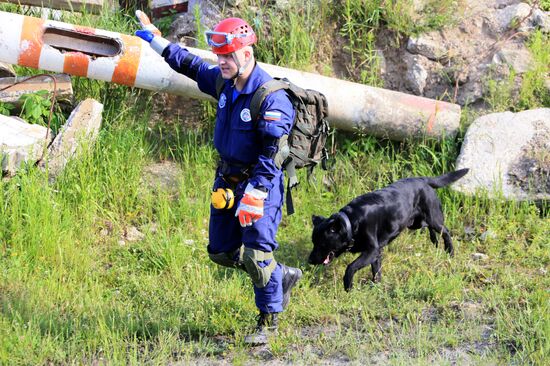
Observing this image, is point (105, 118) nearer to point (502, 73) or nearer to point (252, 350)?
point (252, 350)

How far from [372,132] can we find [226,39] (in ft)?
10.2

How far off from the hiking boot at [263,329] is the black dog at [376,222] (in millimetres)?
1016

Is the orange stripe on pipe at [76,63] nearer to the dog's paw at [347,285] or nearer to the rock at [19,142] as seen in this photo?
the rock at [19,142]

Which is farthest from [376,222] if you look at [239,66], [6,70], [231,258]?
[6,70]

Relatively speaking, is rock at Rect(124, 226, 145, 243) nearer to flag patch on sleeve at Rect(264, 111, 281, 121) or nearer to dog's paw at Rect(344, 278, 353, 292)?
dog's paw at Rect(344, 278, 353, 292)

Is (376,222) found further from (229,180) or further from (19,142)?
(19,142)

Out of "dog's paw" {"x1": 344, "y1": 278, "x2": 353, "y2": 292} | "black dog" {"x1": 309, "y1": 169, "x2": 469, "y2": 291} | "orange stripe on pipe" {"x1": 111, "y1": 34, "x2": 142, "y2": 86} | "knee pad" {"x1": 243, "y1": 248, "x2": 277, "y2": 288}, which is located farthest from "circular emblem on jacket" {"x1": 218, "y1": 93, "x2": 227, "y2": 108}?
"orange stripe on pipe" {"x1": 111, "y1": 34, "x2": 142, "y2": 86}

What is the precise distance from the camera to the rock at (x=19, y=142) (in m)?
6.71

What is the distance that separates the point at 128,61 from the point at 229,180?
2531 mm

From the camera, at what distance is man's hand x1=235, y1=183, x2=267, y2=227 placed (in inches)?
191

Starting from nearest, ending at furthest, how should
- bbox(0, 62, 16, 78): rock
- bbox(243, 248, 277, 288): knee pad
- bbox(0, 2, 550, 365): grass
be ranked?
1. bbox(243, 248, 277, 288): knee pad
2. bbox(0, 2, 550, 365): grass
3. bbox(0, 62, 16, 78): rock

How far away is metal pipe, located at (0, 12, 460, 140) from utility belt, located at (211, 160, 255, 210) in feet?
7.79

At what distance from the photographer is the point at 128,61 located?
24.0 feet

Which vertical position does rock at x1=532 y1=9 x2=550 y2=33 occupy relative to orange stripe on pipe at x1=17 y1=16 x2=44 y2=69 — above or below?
above
